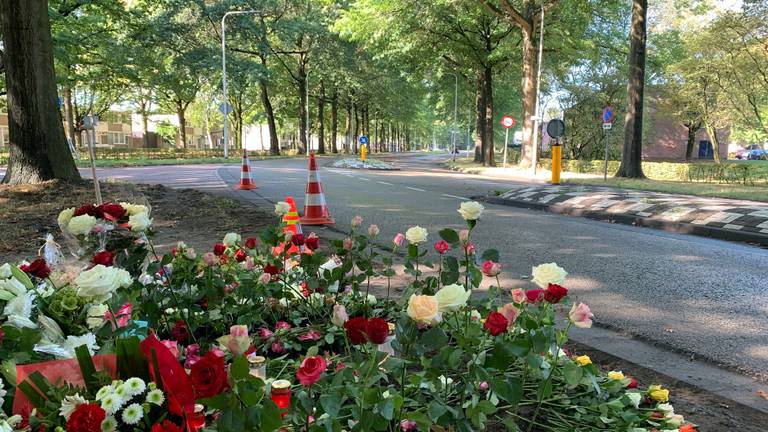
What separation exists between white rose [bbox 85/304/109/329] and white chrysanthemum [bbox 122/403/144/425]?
0.66m

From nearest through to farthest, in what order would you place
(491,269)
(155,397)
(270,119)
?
(155,397) → (491,269) → (270,119)

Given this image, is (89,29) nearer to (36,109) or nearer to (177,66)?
(177,66)

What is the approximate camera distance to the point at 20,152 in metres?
8.91

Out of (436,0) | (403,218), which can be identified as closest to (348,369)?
(403,218)

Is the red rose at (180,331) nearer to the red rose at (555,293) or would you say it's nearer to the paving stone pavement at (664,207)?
the red rose at (555,293)

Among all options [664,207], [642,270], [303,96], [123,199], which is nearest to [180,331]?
[642,270]

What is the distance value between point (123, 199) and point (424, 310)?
801 cm

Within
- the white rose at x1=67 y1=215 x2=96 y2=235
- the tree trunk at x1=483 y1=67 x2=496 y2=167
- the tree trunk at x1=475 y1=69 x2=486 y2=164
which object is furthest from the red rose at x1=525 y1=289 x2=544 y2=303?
the tree trunk at x1=475 y1=69 x2=486 y2=164

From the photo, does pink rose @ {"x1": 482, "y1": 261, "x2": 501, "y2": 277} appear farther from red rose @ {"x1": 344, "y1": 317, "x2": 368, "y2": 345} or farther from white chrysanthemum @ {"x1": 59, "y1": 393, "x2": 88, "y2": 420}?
white chrysanthemum @ {"x1": 59, "y1": 393, "x2": 88, "y2": 420}

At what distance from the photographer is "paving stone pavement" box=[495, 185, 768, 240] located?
7.41 metres

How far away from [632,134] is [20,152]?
17440 millimetres

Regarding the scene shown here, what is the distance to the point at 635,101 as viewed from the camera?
1789cm

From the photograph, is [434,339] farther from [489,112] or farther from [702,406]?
[489,112]

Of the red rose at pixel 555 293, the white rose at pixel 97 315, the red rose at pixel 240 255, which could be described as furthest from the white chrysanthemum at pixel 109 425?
the red rose at pixel 240 255
